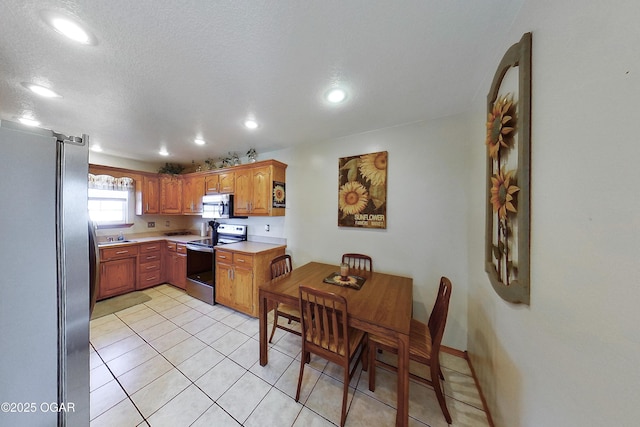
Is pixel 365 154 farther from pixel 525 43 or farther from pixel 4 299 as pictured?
pixel 4 299

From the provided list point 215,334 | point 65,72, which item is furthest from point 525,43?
point 215,334

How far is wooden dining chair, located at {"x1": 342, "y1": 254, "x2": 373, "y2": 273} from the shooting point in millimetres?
2398

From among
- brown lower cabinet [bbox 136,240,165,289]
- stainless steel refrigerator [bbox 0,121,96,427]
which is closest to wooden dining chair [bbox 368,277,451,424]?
stainless steel refrigerator [bbox 0,121,96,427]

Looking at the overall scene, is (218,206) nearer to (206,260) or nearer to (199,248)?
(199,248)

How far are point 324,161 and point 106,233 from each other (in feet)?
14.1

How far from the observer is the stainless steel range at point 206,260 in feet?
9.99

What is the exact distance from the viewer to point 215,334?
90.7 inches

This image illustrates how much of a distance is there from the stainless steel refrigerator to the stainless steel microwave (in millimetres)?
2390

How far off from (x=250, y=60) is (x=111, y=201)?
4260 mm

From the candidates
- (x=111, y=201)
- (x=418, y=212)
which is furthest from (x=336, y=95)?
(x=111, y=201)

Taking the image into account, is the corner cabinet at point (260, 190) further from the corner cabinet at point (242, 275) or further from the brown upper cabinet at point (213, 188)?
the corner cabinet at point (242, 275)

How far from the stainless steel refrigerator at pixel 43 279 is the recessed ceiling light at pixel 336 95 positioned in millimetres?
1593

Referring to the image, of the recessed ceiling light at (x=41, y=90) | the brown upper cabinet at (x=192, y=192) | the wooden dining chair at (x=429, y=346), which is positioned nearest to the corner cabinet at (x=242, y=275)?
the brown upper cabinet at (x=192, y=192)

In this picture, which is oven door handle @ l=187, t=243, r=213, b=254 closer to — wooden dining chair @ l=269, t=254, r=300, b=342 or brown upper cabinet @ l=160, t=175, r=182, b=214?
brown upper cabinet @ l=160, t=175, r=182, b=214
